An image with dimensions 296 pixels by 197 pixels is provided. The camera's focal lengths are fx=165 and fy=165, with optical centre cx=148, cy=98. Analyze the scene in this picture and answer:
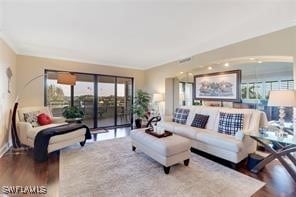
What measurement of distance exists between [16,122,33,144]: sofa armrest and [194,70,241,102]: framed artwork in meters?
4.99

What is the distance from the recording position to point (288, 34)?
2.99 meters

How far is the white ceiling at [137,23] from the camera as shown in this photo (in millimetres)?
2377

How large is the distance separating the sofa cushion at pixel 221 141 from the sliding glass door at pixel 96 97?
13.5 ft

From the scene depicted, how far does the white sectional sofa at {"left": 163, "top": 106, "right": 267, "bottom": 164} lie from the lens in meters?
3.03

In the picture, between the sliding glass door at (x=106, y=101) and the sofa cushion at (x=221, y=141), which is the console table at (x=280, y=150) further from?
the sliding glass door at (x=106, y=101)

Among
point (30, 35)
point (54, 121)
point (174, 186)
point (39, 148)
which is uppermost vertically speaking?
point (30, 35)

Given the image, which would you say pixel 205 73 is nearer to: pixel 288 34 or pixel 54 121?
pixel 288 34

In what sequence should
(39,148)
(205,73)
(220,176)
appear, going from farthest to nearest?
1. (205,73)
2. (39,148)
3. (220,176)

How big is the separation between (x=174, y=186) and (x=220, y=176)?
86 centimetres

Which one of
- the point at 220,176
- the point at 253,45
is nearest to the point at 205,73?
the point at 253,45

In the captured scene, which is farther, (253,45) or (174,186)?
(253,45)

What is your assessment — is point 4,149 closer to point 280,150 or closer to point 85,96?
point 85,96

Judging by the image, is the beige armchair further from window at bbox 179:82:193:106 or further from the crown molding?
window at bbox 179:82:193:106

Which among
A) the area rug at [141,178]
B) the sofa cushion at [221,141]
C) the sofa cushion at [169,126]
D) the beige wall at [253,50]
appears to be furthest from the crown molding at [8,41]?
the sofa cushion at [221,141]
